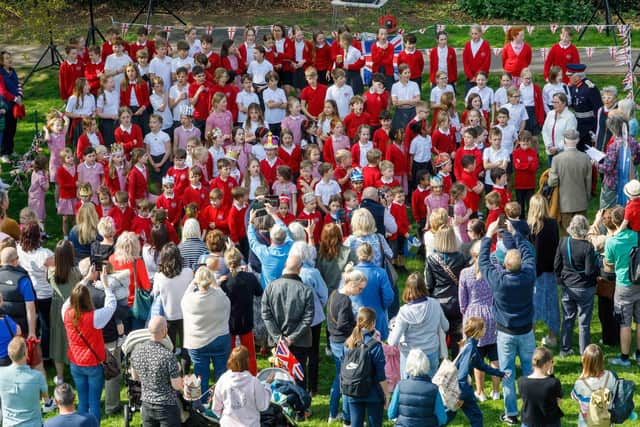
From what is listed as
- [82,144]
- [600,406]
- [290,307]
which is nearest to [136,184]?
[82,144]

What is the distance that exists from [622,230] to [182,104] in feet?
25.7

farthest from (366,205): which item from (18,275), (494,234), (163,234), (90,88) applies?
(90,88)

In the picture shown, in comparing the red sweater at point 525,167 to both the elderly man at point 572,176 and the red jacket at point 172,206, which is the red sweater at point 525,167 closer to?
the elderly man at point 572,176

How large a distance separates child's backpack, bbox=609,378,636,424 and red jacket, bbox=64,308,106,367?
188 inches

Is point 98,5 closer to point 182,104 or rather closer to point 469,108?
point 182,104

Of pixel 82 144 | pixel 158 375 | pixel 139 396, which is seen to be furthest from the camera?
pixel 82 144

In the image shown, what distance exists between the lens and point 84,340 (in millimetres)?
10461

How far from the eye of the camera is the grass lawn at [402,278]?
36.9 feet

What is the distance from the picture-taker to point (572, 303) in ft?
39.8

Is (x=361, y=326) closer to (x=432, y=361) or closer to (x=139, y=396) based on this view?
(x=432, y=361)

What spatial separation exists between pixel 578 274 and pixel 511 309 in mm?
1378

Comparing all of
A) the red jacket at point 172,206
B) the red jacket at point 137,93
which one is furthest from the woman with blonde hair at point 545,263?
the red jacket at point 137,93

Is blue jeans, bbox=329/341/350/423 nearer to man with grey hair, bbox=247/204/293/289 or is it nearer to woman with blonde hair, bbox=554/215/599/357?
man with grey hair, bbox=247/204/293/289

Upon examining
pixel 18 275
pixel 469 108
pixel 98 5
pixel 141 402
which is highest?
pixel 98 5
